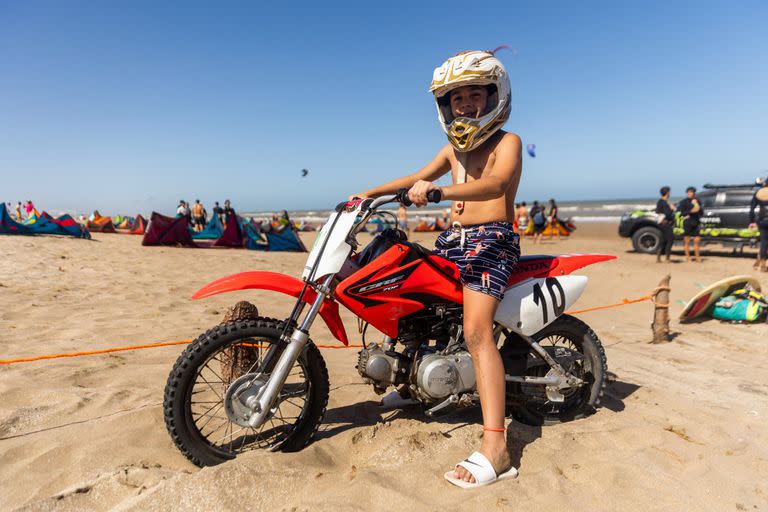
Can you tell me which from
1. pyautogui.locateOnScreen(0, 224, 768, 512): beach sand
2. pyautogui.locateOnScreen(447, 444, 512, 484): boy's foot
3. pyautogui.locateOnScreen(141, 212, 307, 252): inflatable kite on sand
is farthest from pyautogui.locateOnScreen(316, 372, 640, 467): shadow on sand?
pyautogui.locateOnScreen(141, 212, 307, 252): inflatable kite on sand

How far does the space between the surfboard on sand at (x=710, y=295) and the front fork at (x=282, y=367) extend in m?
5.85

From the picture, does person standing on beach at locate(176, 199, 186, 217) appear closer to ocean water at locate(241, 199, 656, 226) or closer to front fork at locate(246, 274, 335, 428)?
ocean water at locate(241, 199, 656, 226)

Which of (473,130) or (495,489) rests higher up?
(473,130)

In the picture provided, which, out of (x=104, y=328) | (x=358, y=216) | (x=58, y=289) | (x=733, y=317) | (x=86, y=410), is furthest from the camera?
(x=58, y=289)

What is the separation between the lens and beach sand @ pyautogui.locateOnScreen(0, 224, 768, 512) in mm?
2277

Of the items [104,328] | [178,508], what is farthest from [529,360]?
[104,328]

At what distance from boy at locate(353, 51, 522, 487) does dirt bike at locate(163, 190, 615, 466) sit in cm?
16

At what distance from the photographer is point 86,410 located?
3189mm

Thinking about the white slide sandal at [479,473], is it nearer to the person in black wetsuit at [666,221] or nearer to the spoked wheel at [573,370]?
the spoked wheel at [573,370]

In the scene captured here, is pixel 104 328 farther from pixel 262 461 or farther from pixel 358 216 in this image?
pixel 358 216

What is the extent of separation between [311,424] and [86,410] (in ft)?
5.27

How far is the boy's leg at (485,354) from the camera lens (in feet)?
8.79

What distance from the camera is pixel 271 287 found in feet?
8.86

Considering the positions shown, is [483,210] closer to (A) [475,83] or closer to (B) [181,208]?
(A) [475,83]
